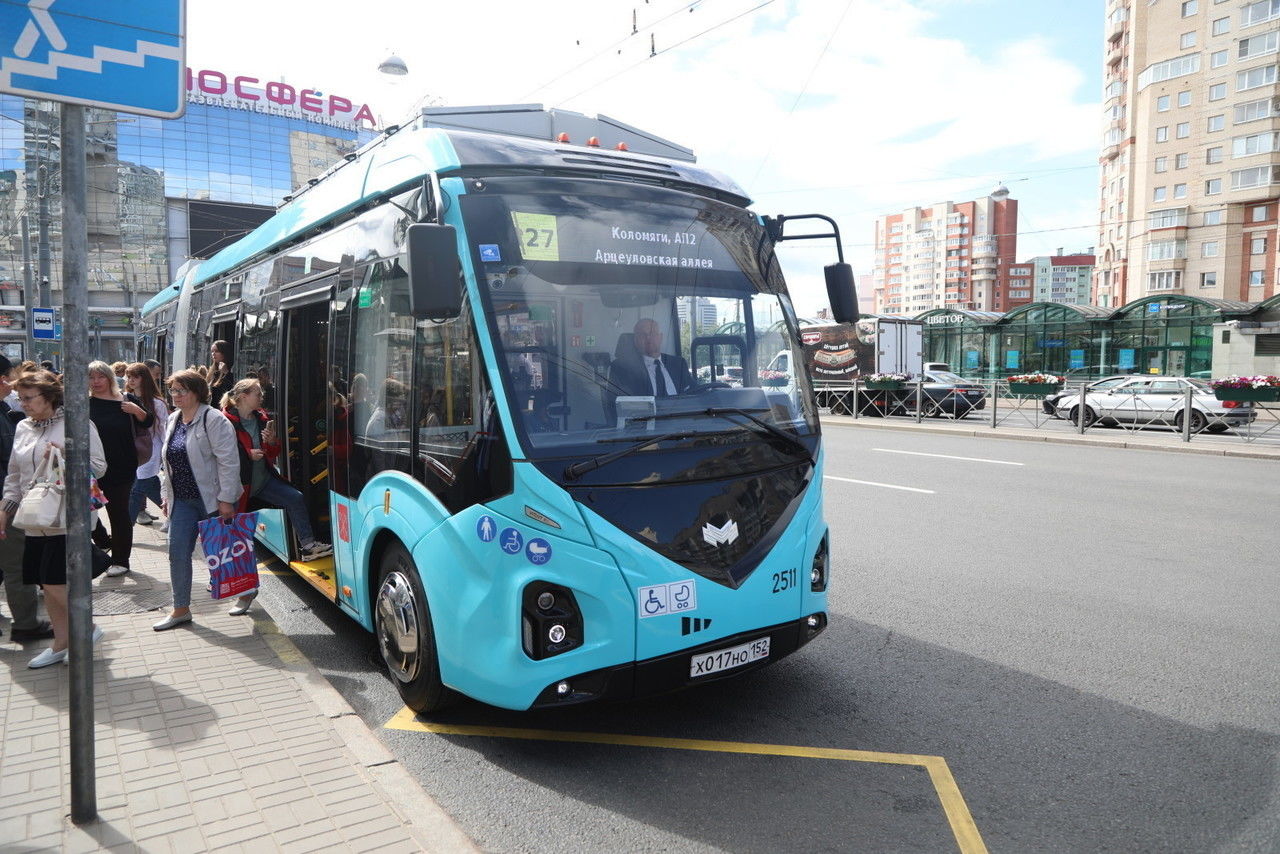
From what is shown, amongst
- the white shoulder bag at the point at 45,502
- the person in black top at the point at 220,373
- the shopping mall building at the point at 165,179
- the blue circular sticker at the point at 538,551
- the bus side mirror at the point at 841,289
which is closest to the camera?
the blue circular sticker at the point at 538,551

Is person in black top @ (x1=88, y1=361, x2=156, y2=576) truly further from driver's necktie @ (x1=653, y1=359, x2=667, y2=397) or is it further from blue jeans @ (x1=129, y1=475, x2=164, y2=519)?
driver's necktie @ (x1=653, y1=359, x2=667, y2=397)

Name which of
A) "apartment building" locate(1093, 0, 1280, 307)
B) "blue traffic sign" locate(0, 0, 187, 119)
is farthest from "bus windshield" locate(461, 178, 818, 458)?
"apartment building" locate(1093, 0, 1280, 307)

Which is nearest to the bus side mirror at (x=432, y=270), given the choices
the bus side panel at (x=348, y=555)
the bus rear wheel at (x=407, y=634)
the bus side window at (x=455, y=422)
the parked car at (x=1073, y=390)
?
the bus side window at (x=455, y=422)

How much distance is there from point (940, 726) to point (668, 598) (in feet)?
5.16

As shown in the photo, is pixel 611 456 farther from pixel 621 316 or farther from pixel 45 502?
pixel 45 502

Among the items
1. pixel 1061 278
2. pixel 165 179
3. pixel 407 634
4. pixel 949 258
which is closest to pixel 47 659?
pixel 407 634

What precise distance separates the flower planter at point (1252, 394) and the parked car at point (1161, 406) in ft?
0.47

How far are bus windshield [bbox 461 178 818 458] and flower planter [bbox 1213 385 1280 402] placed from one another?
1874 centimetres

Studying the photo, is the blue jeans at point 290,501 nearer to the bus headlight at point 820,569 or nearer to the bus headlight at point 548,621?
the bus headlight at point 548,621

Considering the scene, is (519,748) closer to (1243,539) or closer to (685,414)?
(685,414)

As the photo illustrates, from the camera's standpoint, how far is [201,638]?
17.3 feet

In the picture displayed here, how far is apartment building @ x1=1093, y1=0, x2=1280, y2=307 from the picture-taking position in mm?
60500

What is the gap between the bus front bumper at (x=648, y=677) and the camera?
360cm

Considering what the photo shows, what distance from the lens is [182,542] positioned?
18.4 feet
